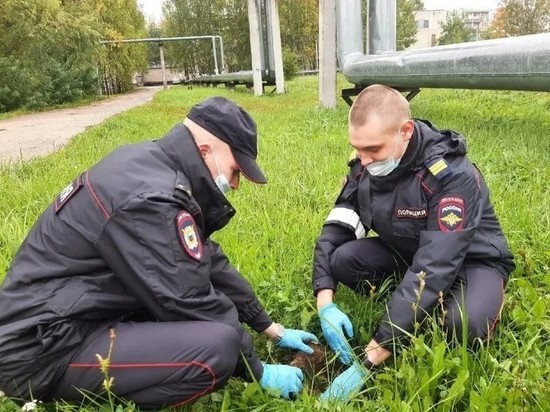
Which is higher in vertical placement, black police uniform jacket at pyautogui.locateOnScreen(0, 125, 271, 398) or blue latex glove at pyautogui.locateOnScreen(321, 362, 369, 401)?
black police uniform jacket at pyautogui.locateOnScreen(0, 125, 271, 398)

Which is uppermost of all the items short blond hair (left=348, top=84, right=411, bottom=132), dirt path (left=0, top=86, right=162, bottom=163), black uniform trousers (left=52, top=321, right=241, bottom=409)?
short blond hair (left=348, top=84, right=411, bottom=132)

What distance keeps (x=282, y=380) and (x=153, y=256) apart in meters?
0.68

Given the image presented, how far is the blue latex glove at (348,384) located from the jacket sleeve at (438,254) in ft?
0.42

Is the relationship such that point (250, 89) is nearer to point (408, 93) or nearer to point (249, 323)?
point (408, 93)

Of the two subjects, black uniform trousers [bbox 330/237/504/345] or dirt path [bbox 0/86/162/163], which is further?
dirt path [bbox 0/86/162/163]

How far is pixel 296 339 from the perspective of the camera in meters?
2.15

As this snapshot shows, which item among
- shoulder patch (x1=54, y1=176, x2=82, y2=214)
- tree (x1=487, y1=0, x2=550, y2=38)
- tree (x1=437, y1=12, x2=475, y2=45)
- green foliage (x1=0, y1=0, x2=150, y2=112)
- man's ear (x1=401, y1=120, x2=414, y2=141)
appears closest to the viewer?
Result: shoulder patch (x1=54, y1=176, x2=82, y2=214)

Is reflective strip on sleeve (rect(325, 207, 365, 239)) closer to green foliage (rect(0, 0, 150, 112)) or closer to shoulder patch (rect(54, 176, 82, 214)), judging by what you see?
shoulder patch (rect(54, 176, 82, 214))

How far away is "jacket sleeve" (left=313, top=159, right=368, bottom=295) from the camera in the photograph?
243 centimetres

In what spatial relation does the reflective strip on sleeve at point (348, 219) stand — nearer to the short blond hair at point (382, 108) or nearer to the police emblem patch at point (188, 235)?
the short blond hair at point (382, 108)

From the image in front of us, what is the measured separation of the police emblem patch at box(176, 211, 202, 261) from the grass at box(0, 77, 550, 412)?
522mm

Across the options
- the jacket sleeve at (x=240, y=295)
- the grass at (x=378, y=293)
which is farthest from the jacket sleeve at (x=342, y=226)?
the jacket sleeve at (x=240, y=295)

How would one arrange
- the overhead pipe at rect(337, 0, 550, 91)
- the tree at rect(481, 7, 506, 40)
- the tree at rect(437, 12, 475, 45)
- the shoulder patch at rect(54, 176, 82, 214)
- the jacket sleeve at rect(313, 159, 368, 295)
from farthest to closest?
the tree at rect(437, 12, 475, 45), the tree at rect(481, 7, 506, 40), the overhead pipe at rect(337, 0, 550, 91), the jacket sleeve at rect(313, 159, 368, 295), the shoulder patch at rect(54, 176, 82, 214)

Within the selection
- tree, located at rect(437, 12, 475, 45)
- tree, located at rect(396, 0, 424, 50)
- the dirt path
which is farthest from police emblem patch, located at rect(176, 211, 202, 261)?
tree, located at rect(437, 12, 475, 45)
